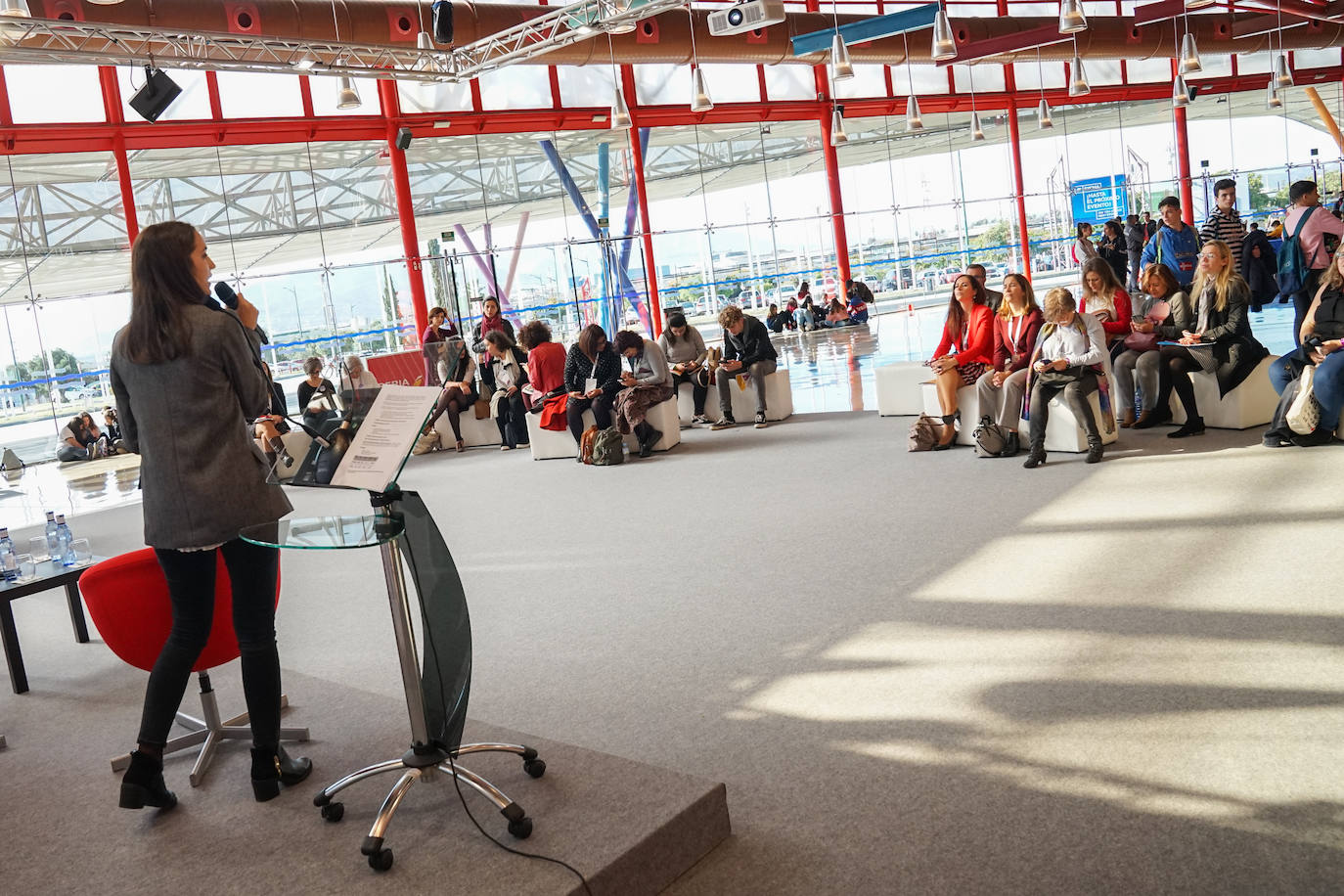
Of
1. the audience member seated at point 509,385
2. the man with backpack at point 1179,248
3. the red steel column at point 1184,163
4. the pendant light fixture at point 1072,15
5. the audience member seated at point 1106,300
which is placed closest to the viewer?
the audience member seated at point 1106,300

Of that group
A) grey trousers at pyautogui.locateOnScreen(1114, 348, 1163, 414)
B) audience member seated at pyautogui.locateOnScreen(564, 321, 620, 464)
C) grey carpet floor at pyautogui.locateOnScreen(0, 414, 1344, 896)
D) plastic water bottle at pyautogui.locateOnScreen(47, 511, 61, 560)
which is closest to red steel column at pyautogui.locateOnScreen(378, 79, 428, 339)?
audience member seated at pyautogui.locateOnScreen(564, 321, 620, 464)

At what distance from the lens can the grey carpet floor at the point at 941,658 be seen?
2551 mm

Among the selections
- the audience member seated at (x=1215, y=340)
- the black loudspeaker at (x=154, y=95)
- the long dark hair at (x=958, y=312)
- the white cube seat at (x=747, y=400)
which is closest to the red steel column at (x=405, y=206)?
the black loudspeaker at (x=154, y=95)

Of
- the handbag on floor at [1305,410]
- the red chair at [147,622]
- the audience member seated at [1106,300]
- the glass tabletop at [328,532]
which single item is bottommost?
the handbag on floor at [1305,410]

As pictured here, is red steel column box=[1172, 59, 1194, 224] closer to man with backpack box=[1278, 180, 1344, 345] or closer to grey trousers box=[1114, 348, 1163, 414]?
man with backpack box=[1278, 180, 1344, 345]

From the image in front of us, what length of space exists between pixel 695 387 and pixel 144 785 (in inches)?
317

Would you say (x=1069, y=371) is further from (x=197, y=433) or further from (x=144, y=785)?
(x=144, y=785)

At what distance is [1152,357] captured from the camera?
7375mm

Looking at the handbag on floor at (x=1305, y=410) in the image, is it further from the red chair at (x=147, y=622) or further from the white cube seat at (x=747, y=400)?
the red chair at (x=147, y=622)

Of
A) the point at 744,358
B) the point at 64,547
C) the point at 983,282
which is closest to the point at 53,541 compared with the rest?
the point at 64,547

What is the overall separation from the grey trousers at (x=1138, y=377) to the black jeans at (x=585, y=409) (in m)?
4.03

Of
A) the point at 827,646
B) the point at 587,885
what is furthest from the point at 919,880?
the point at 827,646

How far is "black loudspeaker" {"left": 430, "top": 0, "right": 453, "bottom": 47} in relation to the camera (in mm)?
10242

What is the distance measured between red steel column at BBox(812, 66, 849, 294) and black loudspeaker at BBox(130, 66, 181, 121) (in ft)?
39.3
